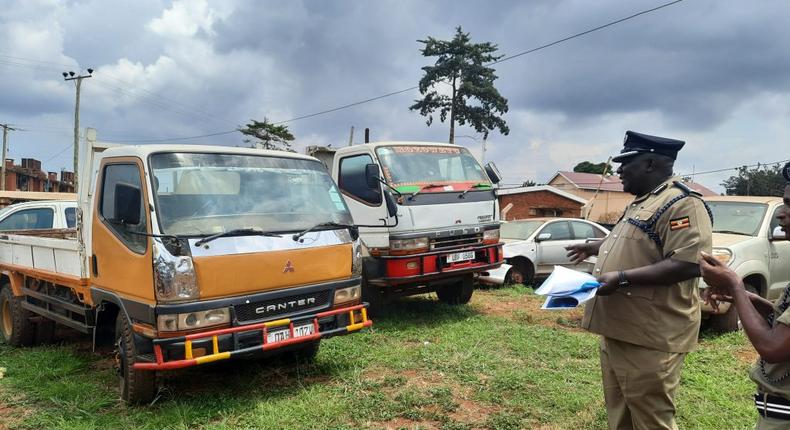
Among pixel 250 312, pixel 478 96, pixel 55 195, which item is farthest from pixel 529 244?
pixel 478 96

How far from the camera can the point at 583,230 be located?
11.0 meters

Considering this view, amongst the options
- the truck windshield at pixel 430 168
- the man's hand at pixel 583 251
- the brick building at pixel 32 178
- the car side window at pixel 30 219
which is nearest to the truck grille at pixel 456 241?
the truck windshield at pixel 430 168

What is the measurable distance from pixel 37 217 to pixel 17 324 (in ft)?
9.01

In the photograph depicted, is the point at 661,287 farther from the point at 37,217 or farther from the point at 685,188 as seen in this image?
the point at 37,217

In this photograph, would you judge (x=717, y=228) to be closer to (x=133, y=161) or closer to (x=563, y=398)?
(x=563, y=398)

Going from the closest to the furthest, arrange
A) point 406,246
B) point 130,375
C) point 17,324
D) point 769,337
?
point 769,337, point 130,375, point 17,324, point 406,246

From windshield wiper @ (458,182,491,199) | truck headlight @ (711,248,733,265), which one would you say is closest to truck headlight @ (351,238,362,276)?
windshield wiper @ (458,182,491,199)

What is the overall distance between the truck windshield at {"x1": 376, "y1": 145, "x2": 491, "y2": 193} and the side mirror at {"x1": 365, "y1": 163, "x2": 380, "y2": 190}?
0.11 metres

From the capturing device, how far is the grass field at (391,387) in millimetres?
4082

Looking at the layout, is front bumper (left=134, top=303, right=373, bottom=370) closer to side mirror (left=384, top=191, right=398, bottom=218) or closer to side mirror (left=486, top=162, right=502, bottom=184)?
side mirror (left=384, top=191, right=398, bottom=218)

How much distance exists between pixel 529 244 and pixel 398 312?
3.55 m

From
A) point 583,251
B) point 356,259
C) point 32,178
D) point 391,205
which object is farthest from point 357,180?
point 32,178

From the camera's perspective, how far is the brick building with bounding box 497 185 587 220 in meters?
28.8

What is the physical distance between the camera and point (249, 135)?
29.4 metres
